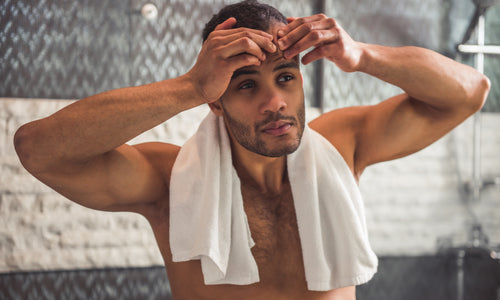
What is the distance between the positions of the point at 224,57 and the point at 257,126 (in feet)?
0.68

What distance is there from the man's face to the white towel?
4.7 inches

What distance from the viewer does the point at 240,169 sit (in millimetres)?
1186

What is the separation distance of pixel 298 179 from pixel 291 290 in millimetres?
Answer: 249

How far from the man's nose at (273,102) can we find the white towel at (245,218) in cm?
19

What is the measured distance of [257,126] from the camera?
0.99 meters

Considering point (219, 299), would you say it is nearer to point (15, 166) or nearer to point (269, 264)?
point (269, 264)

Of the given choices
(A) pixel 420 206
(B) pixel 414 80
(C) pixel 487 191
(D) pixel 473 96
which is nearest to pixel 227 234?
(B) pixel 414 80

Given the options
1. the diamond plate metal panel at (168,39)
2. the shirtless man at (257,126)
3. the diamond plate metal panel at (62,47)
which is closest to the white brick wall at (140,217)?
the diamond plate metal panel at (62,47)

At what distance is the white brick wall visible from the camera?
1496 mm

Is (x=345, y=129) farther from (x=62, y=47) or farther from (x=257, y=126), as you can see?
(x=62, y=47)

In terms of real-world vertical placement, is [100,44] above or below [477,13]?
below

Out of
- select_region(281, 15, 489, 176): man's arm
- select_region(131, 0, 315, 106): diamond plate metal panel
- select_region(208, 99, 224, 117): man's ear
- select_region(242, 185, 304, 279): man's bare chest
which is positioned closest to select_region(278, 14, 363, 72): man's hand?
select_region(281, 15, 489, 176): man's arm

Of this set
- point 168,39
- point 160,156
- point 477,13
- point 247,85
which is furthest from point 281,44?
point 477,13

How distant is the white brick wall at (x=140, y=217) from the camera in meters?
1.50
